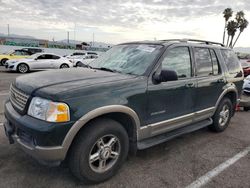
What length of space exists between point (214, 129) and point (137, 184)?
274cm

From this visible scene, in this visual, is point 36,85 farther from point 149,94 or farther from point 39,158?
point 149,94

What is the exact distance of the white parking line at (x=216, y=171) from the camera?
312 cm

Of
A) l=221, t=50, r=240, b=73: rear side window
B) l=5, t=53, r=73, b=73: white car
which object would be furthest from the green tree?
l=221, t=50, r=240, b=73: rear side window

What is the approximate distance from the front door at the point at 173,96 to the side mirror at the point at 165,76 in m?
0.08

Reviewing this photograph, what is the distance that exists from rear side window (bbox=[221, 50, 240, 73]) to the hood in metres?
2.72

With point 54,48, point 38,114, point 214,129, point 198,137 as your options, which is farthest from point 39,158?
point 54,48

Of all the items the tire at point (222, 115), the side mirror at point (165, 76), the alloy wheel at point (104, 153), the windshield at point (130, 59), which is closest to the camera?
the alloy wheel at point (104, 153)

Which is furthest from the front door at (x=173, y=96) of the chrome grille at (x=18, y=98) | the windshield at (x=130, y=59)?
the chrome grille at (x=18, y=98)

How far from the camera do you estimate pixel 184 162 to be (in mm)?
3701

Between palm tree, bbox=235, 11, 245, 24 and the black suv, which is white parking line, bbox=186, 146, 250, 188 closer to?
the black suv

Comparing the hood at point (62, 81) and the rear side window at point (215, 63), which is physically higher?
the rear side window at point (215, 63)

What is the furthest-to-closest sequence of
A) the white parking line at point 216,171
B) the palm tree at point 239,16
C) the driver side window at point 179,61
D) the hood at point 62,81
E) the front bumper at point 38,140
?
the palm tree at point 239,16
the driver side window at point 179,61
the white parking line at point 216,171
the hood at point 62,81
the front bumper at point 38,140

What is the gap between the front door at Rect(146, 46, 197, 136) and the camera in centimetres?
342

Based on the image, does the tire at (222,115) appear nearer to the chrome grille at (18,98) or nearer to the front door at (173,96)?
the front door at (173,96)
